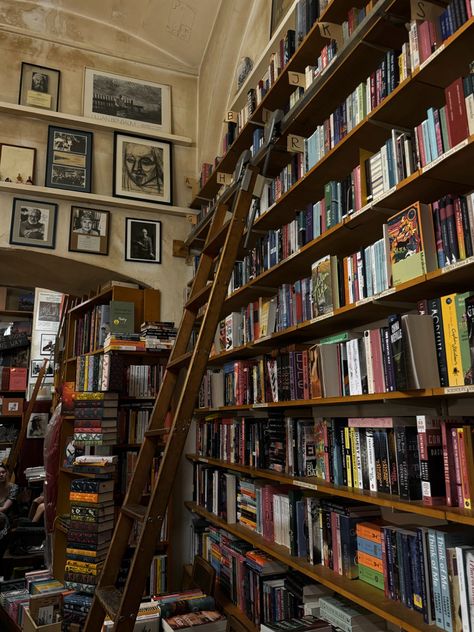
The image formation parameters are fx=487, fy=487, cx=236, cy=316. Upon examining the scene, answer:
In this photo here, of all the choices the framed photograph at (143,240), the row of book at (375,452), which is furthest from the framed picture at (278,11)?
the row of book at (375,452)

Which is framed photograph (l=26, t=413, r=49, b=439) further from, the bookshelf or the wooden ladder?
the wooden ladder

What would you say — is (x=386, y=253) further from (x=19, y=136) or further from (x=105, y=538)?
(x=19, y=136)

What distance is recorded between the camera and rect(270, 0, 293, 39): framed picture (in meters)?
2.84

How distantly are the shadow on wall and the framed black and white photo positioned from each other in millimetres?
645

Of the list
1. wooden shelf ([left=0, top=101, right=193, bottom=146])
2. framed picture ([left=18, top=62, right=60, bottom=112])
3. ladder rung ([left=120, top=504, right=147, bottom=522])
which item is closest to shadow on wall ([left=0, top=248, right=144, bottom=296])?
wooden shelf ([left=0, top=101, right=193, bottom=146])

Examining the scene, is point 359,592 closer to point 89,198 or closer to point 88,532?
point 88,532

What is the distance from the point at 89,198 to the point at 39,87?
102 cm

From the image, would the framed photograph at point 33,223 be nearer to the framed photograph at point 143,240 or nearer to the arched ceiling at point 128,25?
the framed photograph at point 143,240

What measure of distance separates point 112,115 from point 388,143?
3018 millimetres

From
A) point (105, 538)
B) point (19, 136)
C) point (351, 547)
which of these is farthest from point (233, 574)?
point (19, 136)

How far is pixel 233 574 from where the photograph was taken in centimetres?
255

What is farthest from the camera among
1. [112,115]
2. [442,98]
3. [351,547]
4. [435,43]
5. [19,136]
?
[112,115]

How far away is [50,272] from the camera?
402 centimetres

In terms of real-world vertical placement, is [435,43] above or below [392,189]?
above
